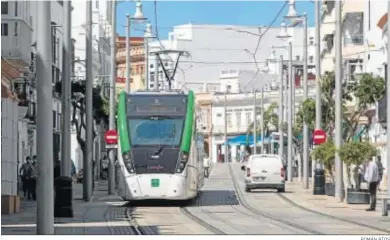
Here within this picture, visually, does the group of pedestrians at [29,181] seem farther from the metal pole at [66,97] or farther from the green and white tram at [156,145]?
the metal pole at [66,97]

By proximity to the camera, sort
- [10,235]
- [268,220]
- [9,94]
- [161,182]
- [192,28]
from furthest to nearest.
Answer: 1. [192,28]
2. [161,182]
3. [9,94]
4. [268,220]
5. [10,235]

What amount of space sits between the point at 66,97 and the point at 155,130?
159 inches

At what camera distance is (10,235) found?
22.1 meters

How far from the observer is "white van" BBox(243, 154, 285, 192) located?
48.8m

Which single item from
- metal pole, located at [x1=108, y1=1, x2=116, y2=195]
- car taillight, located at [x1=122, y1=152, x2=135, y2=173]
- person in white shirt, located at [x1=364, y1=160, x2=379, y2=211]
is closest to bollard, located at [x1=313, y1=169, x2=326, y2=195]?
metal pole, located at [x1=108, y1=1, x2=116, y2=195]

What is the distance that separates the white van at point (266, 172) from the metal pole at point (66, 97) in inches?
649

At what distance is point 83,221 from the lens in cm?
2894

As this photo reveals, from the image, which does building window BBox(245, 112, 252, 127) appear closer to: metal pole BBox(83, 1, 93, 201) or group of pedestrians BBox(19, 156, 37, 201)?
group of pedestrians BBox(19, 156, 37, 201)

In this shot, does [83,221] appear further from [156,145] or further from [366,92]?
[366,92]

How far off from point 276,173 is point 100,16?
41433 millimetres

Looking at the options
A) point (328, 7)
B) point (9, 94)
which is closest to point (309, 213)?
point (9, 94)

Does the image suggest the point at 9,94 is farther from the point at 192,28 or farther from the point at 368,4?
the point at 192,28

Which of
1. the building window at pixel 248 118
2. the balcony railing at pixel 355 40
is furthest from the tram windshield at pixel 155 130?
the building window at pixel 248 118

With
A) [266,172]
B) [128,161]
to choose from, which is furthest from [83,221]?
[266,172]
